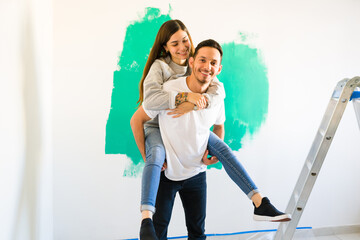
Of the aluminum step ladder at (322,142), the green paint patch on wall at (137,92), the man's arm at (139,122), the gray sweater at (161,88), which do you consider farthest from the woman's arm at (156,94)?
the aluminum step ladder at (322,142)

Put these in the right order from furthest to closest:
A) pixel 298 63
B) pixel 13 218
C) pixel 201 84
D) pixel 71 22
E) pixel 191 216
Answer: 1. pixel 298 63
2. pixel 71 22
3. pixel 191 216
4. pixel 201 84
5. pixel 13 218

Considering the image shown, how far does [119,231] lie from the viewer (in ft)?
8.34

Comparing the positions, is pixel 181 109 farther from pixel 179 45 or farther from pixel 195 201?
pixel 195 201

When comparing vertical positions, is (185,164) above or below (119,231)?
above

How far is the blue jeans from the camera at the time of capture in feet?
5.86

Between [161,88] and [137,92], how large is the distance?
72cm

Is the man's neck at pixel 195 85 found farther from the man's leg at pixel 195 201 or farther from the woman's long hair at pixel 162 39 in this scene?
the man's leg at pixel 195 201

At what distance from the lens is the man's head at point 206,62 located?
171cm

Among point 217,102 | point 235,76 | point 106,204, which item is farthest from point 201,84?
point 106,204

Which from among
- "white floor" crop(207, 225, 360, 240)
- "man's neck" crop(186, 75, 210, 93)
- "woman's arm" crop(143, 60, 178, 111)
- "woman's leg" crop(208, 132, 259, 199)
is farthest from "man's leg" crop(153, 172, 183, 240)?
"white floor" crop(207, 225, 360, 240)

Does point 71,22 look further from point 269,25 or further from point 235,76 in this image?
point 269,25

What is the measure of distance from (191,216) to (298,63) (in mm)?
1561

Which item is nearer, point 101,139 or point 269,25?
point 101,139

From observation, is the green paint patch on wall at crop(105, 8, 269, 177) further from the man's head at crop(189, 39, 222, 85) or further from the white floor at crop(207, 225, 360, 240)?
the man's head at crop(189, 39, 222, 85)
